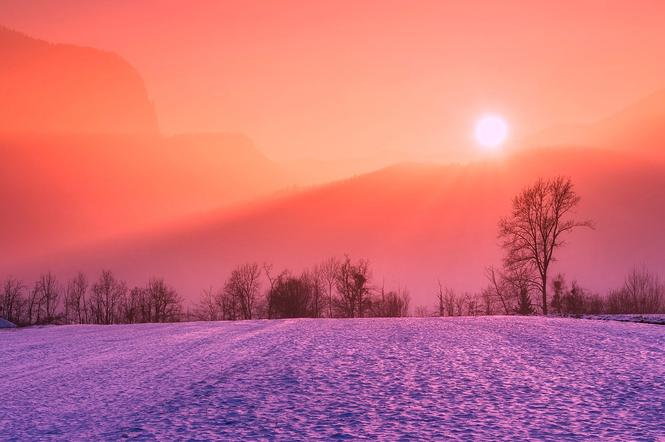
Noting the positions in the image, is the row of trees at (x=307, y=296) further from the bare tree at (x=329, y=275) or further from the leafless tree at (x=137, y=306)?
the leafless tree at (x=137, y=306)

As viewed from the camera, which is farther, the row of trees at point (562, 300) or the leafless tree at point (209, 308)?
the leafless tree at point (209, 308)

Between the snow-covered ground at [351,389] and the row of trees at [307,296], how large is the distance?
216 ft

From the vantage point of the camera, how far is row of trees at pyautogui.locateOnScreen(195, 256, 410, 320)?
8544 centimetres

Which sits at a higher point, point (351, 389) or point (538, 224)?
point (538, 224)

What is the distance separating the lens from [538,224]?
50.3 m

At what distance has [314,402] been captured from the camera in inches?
404

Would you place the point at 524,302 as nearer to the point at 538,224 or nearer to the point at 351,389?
the point at 538,224

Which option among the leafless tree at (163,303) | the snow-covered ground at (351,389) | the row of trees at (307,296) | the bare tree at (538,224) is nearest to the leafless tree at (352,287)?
the row of trees at (307,296)

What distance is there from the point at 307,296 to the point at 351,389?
8165cm

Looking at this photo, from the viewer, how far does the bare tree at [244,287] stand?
96375 millimetres

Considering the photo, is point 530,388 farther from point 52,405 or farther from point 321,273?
point 321,273

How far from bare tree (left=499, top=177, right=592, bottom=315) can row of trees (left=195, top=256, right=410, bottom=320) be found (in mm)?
36977

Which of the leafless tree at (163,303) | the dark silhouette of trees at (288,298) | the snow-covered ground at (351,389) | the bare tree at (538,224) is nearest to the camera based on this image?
the snow-covered ground at (351,389)

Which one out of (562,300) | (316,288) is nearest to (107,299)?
(316,288)
